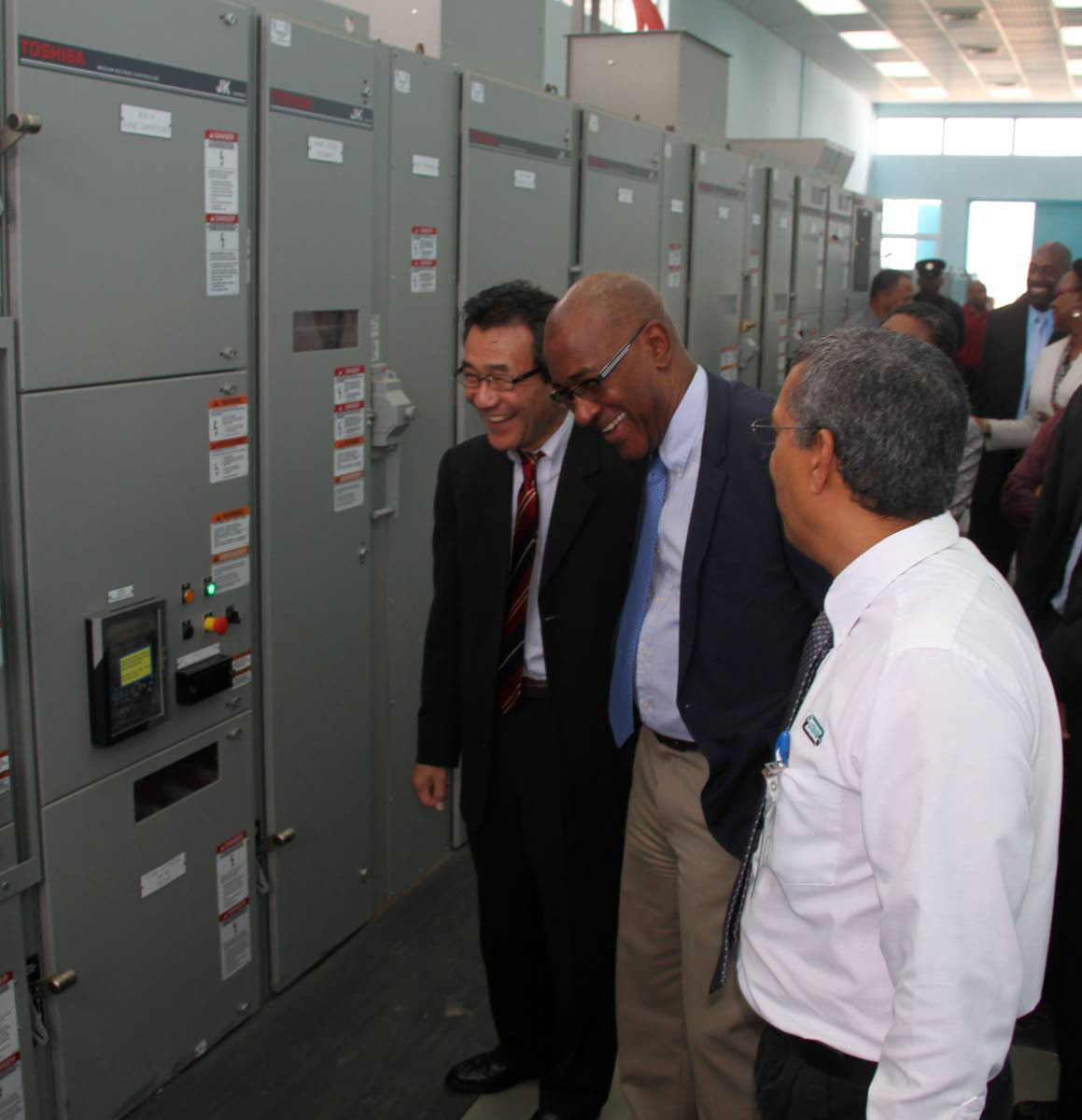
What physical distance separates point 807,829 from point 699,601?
694 millimetres

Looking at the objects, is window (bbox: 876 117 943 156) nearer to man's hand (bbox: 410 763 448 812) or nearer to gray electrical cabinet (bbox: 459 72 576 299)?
gray electrical cabinet (bbox: 459 72 576 299)

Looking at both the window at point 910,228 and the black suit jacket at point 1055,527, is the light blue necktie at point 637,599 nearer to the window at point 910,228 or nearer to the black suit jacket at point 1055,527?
the black suit jacket at point 1055,527

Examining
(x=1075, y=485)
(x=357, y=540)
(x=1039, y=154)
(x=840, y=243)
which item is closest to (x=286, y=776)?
(x=357, y=540)

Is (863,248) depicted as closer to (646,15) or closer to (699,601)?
(646,15)

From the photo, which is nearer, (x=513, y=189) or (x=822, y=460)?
(x=822, y=460)

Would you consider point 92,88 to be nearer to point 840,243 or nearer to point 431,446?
point 431,446

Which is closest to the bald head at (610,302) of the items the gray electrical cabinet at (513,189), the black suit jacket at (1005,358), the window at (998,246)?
the gray electrical cabinet at (513,189)

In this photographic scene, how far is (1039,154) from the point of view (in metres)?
18.7

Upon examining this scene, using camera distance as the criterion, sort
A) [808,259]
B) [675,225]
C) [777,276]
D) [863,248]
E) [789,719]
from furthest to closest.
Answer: [863,248], [808,259], [777,276], [675,225], [789,719]

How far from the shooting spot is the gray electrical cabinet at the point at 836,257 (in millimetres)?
7723

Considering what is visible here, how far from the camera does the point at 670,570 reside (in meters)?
2.01

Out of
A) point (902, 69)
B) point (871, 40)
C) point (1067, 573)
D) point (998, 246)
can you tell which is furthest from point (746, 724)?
point (998, 246)

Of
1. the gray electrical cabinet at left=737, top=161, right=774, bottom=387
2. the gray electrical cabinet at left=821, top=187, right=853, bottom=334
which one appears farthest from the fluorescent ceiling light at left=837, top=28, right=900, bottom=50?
the gray electrical cabinet at left=737, top=161, right=774, bottom=387

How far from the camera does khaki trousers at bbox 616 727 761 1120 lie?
6.30ft
